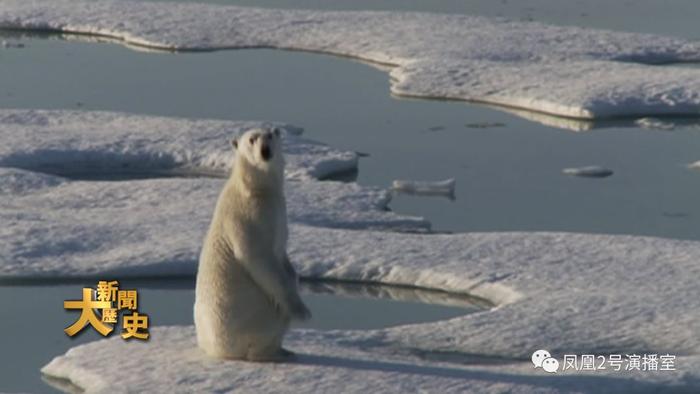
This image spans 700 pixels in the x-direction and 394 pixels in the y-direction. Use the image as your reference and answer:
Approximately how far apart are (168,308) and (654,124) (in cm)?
449

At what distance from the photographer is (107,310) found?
6715 millimetres

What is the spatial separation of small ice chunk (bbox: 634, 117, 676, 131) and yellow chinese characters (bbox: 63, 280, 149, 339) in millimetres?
4382

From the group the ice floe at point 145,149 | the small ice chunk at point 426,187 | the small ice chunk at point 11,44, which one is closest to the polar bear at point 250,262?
the small ice chunk at point 426,187

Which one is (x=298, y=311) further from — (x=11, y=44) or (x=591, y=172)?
(x=11, y=44)

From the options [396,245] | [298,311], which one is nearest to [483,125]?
[396,245]

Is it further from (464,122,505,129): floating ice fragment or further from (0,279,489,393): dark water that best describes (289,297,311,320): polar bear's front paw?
(464,122,505,129): floating ice fragment

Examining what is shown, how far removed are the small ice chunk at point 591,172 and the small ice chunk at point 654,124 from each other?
3.57ft

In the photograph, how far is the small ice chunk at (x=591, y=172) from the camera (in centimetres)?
935

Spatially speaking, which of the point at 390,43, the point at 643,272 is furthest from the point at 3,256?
the point at 390,43

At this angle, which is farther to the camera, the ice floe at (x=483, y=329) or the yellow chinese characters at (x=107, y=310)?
the yellow chinese characters at (x=107, y=310)

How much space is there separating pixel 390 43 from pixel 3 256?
18.5ft

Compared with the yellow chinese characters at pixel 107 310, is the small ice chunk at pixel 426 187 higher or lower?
higher

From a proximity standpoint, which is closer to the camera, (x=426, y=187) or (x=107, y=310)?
(x=107, y=310)

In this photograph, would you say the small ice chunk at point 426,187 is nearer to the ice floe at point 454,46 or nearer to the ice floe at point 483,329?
the ice floe at point 483,329
